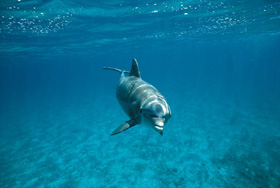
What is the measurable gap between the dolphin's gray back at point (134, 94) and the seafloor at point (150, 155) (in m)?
4.33

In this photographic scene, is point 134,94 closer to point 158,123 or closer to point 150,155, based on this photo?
point 158,123

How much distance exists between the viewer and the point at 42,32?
19375 millimetres

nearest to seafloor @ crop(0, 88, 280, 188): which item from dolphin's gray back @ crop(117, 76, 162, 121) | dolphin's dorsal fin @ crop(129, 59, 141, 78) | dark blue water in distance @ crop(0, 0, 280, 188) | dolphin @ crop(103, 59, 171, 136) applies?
dark blue water in distance @ crop(0, 0, 280, 188)

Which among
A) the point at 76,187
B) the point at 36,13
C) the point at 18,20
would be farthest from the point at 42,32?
the point at 76,187

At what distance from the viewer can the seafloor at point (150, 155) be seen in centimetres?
738

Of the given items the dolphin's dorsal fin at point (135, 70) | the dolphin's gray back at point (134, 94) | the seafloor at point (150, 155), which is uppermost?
the dolphin's dorsal fin at point (135, 70)

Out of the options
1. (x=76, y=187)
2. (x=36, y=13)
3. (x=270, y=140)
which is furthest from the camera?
(x=36, y=13)

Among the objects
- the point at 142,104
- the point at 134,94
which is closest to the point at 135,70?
the point at 134,94

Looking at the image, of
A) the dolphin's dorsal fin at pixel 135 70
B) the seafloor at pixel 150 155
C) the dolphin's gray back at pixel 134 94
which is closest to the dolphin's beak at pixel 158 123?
the dolphin's gray back at pixel 134 94

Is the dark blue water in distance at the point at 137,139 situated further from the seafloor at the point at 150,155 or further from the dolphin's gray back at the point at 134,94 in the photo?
the dolphin's gray back at the point at 134,94

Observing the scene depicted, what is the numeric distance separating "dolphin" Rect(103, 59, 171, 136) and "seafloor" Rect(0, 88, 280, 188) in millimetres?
4465

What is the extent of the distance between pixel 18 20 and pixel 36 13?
250 centimetres

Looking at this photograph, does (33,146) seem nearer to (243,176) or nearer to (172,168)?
(172,168)

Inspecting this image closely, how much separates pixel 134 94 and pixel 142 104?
86cm
